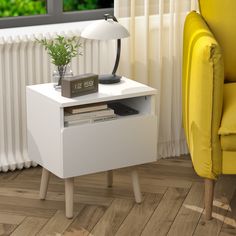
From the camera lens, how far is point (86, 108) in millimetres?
3752

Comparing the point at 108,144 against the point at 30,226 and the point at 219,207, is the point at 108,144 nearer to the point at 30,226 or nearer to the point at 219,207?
the point at 30,226

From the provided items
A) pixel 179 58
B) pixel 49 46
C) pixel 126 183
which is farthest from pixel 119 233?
pixel 179 58

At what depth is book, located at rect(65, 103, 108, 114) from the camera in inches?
147

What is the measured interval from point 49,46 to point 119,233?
854 millimetres

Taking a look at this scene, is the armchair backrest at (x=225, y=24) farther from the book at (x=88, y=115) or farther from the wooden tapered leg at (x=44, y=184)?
the wooden tapered leg at (x=44, y=184)

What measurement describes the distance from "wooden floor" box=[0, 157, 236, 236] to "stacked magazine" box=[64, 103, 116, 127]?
1.38ft

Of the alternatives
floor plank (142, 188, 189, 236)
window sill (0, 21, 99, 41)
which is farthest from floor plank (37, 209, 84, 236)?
window sill (0, 21, 99, 41)

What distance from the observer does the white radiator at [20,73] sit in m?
4.19

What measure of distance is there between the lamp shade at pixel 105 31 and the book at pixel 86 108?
283mm

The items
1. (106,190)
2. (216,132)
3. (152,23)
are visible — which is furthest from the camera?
(152,23)

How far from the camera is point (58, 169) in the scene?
12.3ft

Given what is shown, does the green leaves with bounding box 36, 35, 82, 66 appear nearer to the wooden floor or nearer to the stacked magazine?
the stacked magazine

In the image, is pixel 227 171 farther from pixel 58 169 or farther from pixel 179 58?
pixel 179 58

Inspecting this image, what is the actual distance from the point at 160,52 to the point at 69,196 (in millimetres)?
1005
